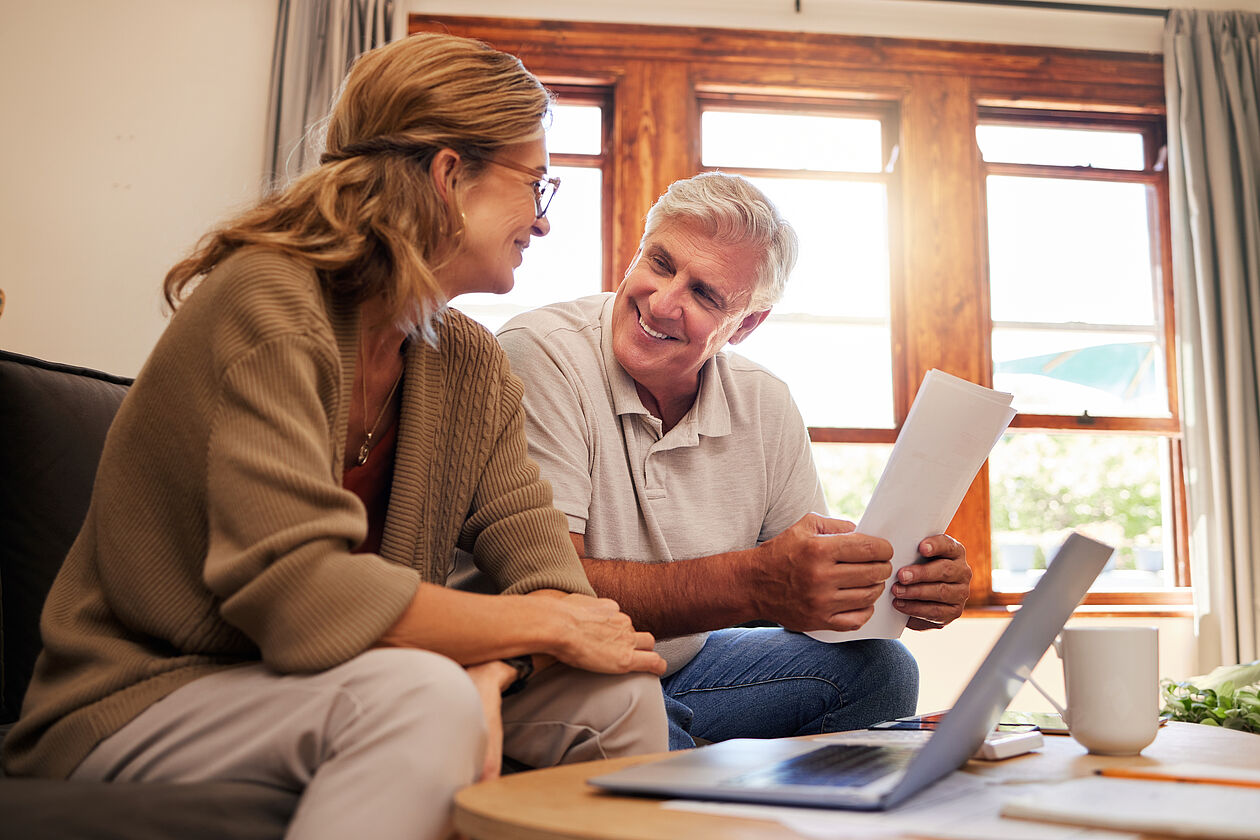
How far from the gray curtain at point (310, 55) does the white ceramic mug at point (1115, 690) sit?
9.44 feet

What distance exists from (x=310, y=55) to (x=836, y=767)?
10.2 ft

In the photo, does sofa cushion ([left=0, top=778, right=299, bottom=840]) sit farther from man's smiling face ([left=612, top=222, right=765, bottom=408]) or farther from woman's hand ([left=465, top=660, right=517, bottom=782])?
man's smiling face ([left=612, top=222, right=765, bottom=408])

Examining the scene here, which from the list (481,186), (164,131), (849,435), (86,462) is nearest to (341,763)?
(481,186)

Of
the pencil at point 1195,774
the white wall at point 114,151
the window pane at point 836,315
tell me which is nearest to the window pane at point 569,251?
the window pane at point 836,315

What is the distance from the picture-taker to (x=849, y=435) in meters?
3.43

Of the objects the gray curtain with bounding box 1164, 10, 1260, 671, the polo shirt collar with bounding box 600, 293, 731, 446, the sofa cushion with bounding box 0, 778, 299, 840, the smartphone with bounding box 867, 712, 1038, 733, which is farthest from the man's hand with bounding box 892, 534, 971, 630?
the gray curtain with bounding box 1164, 10, 1260, 671

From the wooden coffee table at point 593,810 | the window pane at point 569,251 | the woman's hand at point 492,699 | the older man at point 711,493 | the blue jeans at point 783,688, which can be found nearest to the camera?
the wooden coffee table at point 593,810

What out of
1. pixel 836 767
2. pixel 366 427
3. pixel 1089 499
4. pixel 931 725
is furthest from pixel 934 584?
pixel 1089 499

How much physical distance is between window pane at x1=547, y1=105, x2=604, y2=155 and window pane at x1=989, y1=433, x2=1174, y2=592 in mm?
1775

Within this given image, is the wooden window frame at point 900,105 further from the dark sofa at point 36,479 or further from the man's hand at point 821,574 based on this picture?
the dark sofa at point 36,479

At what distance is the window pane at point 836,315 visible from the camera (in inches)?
138

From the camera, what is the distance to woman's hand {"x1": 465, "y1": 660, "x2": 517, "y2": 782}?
0.90 m

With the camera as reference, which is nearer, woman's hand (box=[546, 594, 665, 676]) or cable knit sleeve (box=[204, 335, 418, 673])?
cable knit sleeve (box=[204, 335, 418, 673])

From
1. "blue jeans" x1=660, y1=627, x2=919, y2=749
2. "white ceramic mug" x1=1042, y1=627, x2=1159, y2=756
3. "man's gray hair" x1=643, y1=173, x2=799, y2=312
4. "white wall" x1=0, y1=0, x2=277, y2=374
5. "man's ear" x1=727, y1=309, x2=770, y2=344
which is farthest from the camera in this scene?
"white wall" x1=0, y1=0, x2=277, y2=374
